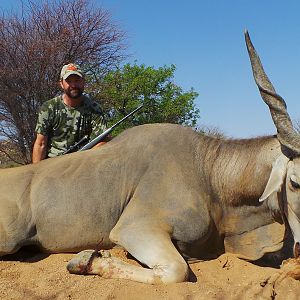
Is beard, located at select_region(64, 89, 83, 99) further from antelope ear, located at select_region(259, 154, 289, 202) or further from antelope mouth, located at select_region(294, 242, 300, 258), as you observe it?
antelope mouth, located at select_region(294, 242, 300, 258)

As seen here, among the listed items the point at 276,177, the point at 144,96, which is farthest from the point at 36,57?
the point at 276,177

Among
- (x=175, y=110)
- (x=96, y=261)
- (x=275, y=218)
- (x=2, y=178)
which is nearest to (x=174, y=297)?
(x=96, y=261)

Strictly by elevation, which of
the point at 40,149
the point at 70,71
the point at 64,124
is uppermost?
the point at 70,71

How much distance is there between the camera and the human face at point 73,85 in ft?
19.9

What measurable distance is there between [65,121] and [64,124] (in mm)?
35

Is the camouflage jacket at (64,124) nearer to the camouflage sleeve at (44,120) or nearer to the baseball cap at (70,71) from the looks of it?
the camouflage sleeve at (44,120)

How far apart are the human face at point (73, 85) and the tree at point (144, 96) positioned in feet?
37.2

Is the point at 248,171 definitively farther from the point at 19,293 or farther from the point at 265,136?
the point at 19,293

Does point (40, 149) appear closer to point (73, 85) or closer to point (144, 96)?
point (73, 85)

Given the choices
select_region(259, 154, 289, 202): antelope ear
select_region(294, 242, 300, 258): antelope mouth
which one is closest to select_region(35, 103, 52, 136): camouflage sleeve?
select_region(259, 154, 289, 202): antelope ear

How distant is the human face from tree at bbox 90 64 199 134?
11.3 m

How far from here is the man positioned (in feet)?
19.7

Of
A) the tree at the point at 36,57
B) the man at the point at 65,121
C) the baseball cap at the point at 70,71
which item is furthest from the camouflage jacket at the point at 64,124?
the tree at the point at 36,57

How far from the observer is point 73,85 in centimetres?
605
